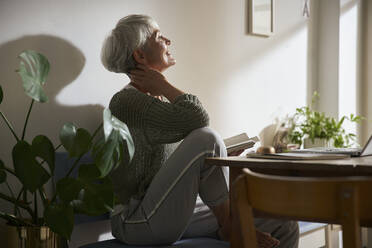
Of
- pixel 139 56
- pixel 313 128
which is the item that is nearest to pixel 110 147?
pixel 139 56

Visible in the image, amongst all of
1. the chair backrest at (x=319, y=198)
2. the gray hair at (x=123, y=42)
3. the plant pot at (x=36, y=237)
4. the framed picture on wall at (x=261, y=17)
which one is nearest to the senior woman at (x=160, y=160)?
the gray hair at (x=123, y=42)

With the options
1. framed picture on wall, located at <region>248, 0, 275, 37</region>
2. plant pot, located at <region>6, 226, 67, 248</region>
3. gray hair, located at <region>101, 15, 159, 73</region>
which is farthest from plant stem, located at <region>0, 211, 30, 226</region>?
framed picture on wall, located at <region>248, 0, 275, 37</region>

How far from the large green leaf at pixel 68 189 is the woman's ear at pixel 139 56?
0.87m

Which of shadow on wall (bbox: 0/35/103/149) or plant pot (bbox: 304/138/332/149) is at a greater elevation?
shadow on wall (bbox: 0/35/103/149)

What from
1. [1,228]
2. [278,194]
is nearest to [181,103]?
[1,228]

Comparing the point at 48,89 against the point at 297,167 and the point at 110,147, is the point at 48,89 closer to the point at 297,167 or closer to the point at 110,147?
the point at 110,147

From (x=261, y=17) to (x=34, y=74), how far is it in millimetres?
2189

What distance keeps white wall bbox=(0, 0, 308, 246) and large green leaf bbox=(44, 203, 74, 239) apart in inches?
21.4

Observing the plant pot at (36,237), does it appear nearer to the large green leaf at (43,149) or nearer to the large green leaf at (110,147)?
the large green leaf at (43,149)

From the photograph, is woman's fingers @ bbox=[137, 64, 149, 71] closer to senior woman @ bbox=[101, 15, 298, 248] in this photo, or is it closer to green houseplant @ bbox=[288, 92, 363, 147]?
senior woman @ bbox=[101, 15, 298, 248]

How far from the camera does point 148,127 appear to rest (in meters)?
2.20

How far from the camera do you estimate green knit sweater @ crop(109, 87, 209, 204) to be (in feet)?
7.08

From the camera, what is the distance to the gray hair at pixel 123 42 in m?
2.41

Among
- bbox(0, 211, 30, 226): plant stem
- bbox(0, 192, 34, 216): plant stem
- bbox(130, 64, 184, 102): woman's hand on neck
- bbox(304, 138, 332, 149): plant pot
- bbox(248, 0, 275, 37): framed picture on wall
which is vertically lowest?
bbox(0, 211, 30, 226): plant stem
